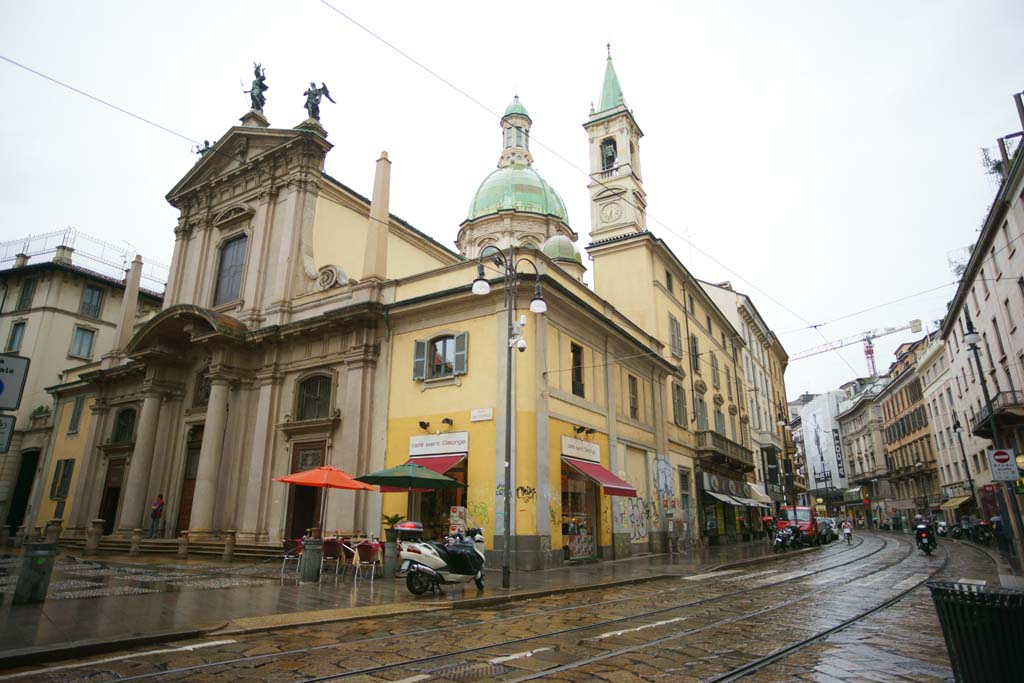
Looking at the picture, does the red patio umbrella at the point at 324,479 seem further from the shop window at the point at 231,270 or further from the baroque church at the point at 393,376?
the shop window at the point at 231,270

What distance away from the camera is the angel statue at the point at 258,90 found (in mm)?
28672

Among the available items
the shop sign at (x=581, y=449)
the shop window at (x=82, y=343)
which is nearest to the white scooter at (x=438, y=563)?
the shop sign at (x=581, y=449)

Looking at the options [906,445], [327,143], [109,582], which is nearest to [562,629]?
[109,582]

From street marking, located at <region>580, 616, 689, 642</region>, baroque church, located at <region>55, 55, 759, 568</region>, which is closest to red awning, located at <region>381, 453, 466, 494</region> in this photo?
baroque church, located at <region>55, 55, 759, 568</region>

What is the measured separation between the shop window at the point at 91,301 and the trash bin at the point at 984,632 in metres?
43.3

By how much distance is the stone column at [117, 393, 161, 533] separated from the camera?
23375mm

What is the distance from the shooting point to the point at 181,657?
239 inches

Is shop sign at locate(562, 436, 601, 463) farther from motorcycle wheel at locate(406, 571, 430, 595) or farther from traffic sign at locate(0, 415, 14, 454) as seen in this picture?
traffic sign at locate(0, 415, 14, 454)

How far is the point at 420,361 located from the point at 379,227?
5753 millimetres

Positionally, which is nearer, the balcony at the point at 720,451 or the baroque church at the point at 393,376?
the baroque church at the point at 393,376

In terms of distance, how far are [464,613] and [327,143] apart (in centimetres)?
2131

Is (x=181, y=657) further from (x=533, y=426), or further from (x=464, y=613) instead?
(x=533, y=426)

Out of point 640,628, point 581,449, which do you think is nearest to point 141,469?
point 581,449

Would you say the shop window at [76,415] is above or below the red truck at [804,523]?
above
